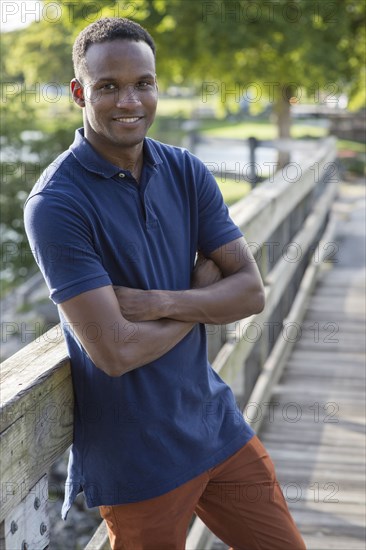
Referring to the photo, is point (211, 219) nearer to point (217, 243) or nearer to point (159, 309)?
point (217, 243)

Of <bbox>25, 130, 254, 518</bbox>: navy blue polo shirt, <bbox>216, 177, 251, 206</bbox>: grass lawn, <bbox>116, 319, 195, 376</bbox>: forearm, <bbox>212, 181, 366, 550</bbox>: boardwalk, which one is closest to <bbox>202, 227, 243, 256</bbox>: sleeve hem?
<bbox>25, 130, 254, 518</bbox>: navy blue polo shirt

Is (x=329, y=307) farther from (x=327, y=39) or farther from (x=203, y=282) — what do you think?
(x=327, y=39)

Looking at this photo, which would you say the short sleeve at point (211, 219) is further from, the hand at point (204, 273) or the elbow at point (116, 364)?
the elbow at point (116, 364)

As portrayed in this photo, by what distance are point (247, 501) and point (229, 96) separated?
16254 millimetres

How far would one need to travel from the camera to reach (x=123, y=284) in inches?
87.0

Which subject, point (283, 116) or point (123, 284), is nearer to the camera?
point (123, 284)

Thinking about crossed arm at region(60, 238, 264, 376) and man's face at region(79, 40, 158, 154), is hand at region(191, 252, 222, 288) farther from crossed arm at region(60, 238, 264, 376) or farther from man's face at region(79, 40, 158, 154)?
man's face at region(79, 40, 158, 154)

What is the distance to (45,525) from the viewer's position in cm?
196

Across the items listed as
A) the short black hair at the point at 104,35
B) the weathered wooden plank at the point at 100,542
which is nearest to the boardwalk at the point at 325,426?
the weathered wooden plank at the point at 100,542

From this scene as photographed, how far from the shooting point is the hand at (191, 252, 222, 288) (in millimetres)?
2410

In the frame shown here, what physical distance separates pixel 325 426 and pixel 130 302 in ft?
8.71

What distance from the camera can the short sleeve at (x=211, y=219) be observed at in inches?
94.8

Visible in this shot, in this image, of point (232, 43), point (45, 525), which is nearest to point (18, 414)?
point (45, 525)

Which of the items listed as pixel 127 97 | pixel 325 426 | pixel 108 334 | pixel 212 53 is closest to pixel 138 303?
pixel 108 334
